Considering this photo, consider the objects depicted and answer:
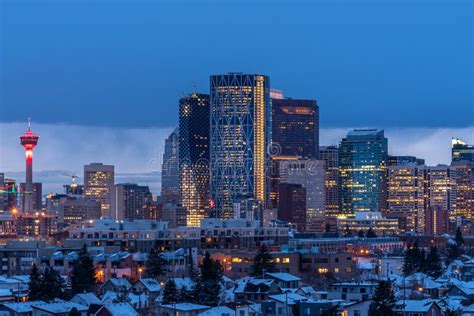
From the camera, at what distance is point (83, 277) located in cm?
10906

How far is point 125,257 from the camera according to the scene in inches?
5364

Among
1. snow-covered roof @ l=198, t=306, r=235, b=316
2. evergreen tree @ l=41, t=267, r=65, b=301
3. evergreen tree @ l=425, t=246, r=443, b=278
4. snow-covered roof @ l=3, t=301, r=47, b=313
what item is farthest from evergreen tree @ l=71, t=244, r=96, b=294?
evergreen tree @ l=425, t=246, r=443, b=278

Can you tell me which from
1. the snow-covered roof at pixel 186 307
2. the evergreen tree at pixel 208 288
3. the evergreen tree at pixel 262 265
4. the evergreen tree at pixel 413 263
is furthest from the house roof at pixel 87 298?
the evergreen tree at pixel 413 263

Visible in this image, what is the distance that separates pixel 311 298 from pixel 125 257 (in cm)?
4487

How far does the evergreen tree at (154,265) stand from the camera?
12256 centimetres

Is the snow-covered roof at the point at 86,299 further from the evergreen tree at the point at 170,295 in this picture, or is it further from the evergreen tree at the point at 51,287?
the evergreen tree at the point at 170,295

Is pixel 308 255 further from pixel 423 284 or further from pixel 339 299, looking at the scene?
pixel 339 299

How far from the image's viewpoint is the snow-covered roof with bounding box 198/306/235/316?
8519cm

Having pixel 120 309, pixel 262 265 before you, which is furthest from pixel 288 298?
pixel 262 265

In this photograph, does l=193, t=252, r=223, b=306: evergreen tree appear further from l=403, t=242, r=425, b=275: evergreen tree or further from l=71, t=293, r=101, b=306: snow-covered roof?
l=403, t=242, r=425, b=275: evergreen tree

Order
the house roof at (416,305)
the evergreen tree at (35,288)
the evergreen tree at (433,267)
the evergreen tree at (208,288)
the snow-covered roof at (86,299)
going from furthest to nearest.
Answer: the evergreen tree at (433,267)
the evergreen tree at (208,288)
the evergreen tree at (35,288)
the snow-covered roof at (86,299)
the house roof at (416,305)

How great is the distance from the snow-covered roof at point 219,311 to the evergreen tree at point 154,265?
35.1 m

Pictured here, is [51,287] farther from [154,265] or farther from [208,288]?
[154,265]

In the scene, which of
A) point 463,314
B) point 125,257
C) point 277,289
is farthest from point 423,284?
point 125,257
